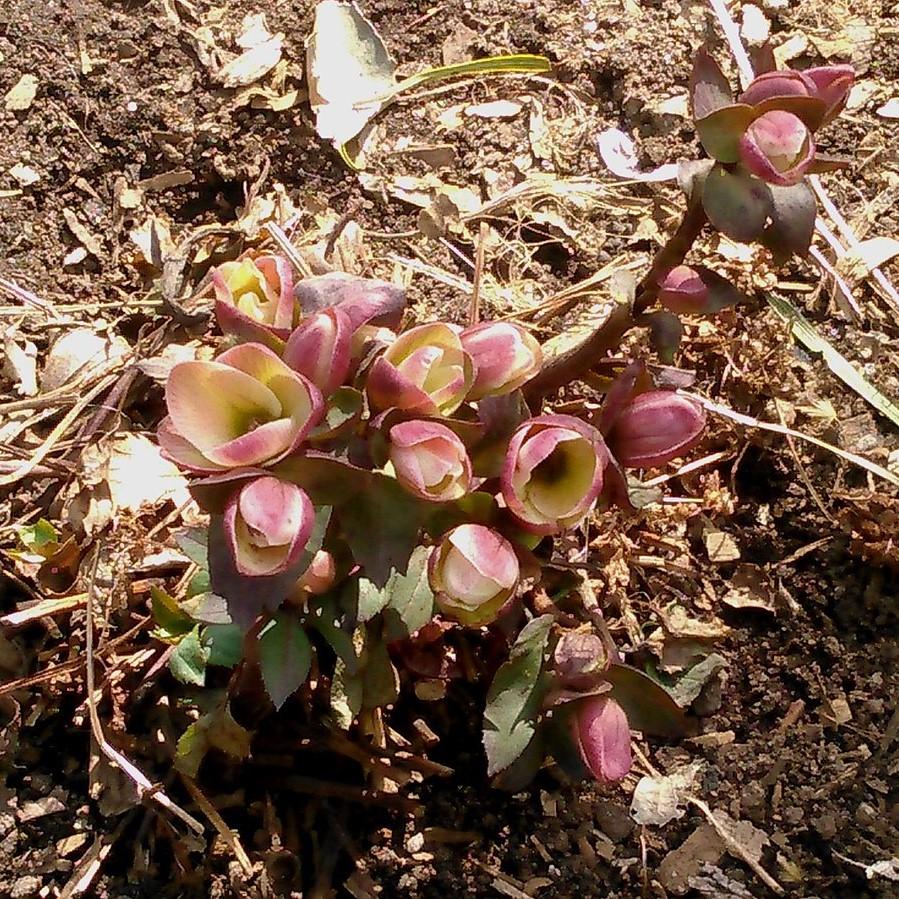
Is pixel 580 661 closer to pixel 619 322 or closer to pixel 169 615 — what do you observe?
pixel 619 322

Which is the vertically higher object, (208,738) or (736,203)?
(736,203)

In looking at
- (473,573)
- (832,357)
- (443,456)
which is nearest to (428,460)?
(443,456)

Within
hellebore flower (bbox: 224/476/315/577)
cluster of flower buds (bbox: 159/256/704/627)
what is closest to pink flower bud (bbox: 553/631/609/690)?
cluster of flower buds (bbox: 159/256/704/627)

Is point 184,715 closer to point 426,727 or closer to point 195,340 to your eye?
point 426,727

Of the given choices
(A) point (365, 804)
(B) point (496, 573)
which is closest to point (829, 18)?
(B) point (496, 573)

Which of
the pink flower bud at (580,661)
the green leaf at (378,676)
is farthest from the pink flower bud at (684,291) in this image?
the green leaf at (378,676)

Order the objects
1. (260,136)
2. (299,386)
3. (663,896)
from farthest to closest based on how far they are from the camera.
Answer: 1. (260,136)
2. (663,896)
3. (299,386)
